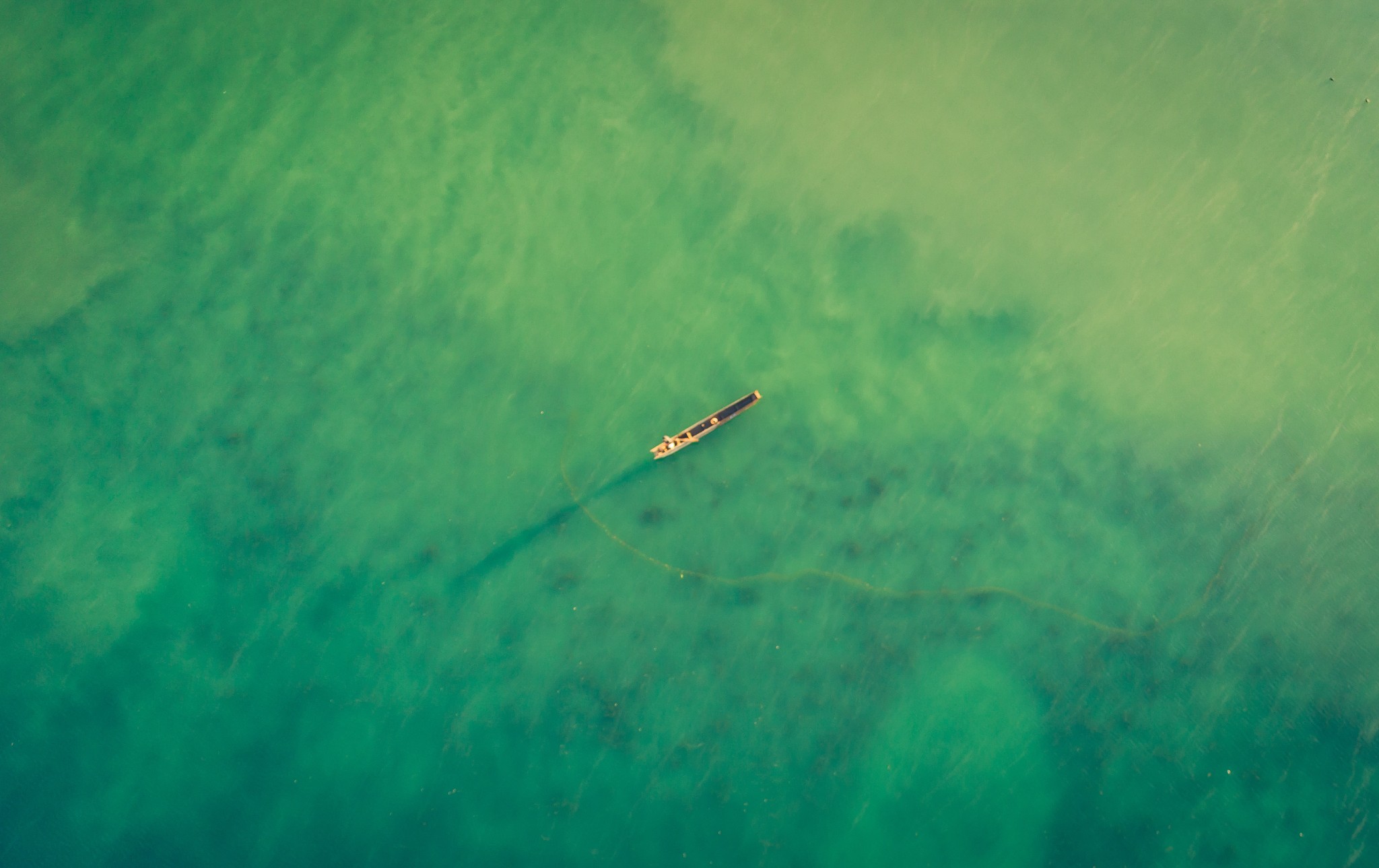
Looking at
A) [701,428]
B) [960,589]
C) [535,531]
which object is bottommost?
[535,531]

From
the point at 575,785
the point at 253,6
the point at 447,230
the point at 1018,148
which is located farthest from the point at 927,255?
the point at 253,6

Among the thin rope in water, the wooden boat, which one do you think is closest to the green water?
the thin rope in water

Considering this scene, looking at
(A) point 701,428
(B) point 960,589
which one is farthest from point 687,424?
(B) point 960,589

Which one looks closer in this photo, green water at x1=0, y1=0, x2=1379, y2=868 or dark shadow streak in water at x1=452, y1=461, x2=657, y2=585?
green water at x1=0, y1=0, x2=1379, y2=868

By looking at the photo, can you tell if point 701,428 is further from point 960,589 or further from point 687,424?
point 960,589

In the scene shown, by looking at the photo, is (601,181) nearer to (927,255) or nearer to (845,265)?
(845,265)

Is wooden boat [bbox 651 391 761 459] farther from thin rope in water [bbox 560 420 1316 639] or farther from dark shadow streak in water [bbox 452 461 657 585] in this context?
thin rope in water [bbox 560 420 1316 639]
